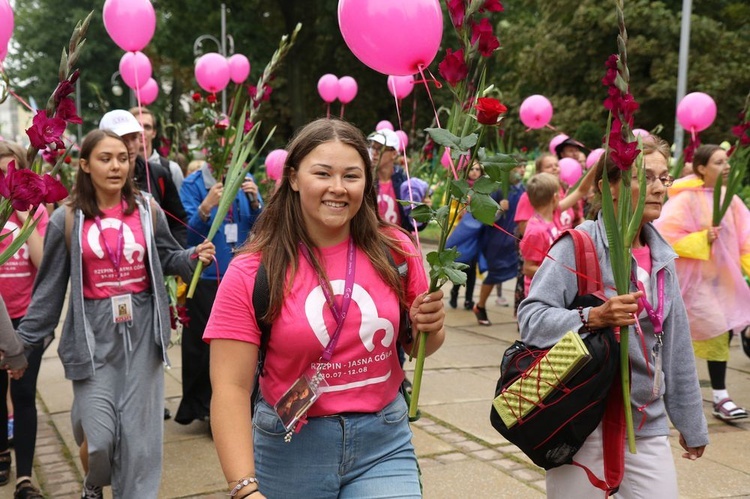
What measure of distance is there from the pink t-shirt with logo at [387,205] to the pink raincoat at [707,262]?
2138 mm

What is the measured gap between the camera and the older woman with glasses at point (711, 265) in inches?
239

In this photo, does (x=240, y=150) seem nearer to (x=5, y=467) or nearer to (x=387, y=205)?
(x=5, y=467)

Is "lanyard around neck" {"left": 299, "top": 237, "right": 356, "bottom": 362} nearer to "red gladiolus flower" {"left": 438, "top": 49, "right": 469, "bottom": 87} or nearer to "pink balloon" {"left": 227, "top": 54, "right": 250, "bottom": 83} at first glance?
"red gladiolus flower" {"left": 438, "top": 49, "right": 469, "bottom": 87}

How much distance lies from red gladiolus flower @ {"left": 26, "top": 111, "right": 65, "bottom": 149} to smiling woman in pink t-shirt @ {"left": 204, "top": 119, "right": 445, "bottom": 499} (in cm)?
61

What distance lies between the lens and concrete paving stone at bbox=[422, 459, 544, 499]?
15.4 ft

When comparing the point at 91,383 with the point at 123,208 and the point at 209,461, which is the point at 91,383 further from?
the point at 209,461

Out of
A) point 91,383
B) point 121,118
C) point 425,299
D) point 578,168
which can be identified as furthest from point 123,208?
point 578,168

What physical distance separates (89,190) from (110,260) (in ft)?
1.20

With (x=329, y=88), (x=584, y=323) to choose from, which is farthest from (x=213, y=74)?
(x=584, y=323)

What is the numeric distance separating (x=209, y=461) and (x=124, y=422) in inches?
52.1

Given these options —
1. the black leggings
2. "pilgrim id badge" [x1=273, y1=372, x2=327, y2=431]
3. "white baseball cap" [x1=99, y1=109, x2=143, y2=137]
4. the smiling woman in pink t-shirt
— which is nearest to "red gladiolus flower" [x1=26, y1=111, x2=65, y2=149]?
the smiling woman in pink t-shirt

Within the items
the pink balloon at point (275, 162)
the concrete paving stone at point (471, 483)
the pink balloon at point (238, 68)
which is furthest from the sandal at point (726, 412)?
the pink balloon at point (238, 68)

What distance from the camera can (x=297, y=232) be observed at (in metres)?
2.73

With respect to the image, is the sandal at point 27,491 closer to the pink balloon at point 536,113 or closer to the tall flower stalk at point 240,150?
the tall flower stalk at point 240,150
